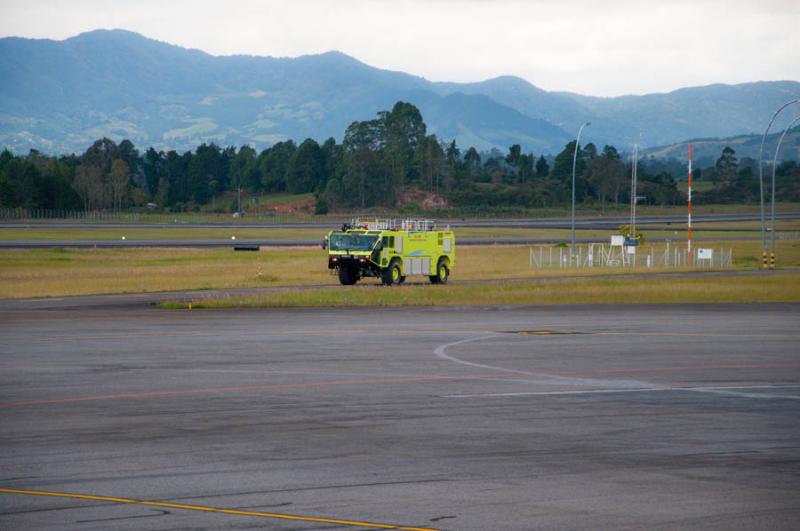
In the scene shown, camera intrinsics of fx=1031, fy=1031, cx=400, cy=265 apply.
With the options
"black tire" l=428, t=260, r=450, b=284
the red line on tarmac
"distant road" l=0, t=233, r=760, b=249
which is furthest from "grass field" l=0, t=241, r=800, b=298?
the red line on tarmac

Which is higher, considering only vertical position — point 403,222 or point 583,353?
point 403,222

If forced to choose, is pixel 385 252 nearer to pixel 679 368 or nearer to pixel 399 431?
pixel 679 368

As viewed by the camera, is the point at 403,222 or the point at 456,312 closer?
the point at 456,312

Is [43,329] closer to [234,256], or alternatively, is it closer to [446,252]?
[446,252]

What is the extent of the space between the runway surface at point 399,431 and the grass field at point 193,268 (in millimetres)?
23736

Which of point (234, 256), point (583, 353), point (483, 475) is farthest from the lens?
point (234, 256)

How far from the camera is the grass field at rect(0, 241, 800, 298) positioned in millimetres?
52969

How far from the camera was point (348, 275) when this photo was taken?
2025 inches

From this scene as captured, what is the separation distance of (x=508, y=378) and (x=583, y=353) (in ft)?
15.7

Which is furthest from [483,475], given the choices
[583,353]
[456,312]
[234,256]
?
[234,256]

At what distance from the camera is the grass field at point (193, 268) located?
52969 mm

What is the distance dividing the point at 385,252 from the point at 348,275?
223 cm

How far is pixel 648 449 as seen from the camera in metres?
13.9

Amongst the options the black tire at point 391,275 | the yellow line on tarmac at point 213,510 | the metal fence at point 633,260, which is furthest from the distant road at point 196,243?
the yellow line on tarmac at point 213,510
